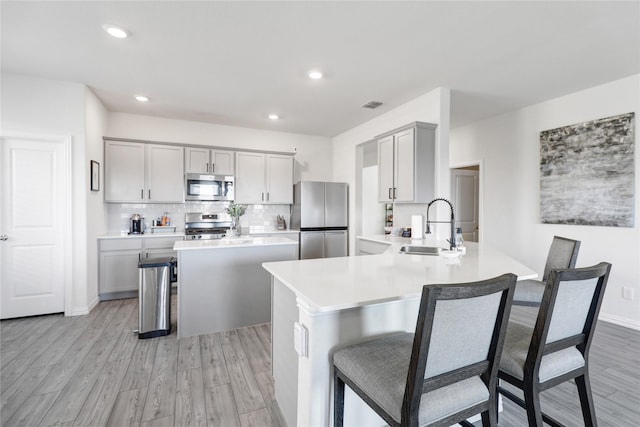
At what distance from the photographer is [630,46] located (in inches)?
106

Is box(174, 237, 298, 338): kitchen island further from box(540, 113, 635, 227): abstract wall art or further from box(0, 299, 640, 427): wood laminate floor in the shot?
box(540, 113, 635, 227): abstract wall art

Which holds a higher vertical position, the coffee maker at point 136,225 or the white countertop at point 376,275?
the coffee maker at point 136,225

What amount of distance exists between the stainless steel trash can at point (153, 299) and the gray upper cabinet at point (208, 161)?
89.6 inches

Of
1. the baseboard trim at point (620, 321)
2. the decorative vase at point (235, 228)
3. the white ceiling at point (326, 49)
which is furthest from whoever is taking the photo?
the decorative vase at point (235, 228)

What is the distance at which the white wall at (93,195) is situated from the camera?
3.68 metres

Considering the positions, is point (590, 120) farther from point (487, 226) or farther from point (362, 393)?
point (362, 393)

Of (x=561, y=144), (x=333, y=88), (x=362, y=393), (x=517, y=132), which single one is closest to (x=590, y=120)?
(x=561, y=144)

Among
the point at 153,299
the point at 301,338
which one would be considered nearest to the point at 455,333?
the point at 301,338

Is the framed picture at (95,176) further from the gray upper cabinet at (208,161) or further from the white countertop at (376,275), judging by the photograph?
the white countertop at (376,275)

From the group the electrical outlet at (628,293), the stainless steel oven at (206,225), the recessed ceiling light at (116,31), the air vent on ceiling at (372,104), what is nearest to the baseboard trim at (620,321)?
the electrical outlet at (628,293)

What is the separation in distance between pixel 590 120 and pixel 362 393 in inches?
166

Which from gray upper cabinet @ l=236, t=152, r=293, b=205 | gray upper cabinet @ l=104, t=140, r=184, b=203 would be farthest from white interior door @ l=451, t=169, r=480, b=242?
gray upper cabinet @ l=104, t=140, r=184, b=203

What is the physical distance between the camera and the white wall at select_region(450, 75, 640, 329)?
3.31 m

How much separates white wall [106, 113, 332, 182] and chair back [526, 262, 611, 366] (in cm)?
504
